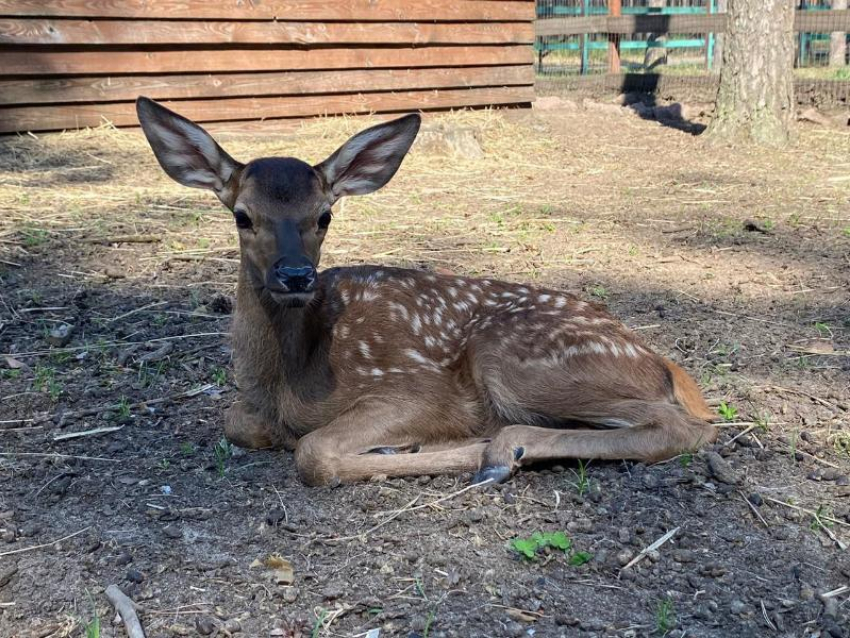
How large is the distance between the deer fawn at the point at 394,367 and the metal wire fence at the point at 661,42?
38.8 feet

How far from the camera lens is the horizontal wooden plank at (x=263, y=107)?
414 inches

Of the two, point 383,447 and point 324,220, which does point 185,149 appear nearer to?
point 324,220

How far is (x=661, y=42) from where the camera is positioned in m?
20.0

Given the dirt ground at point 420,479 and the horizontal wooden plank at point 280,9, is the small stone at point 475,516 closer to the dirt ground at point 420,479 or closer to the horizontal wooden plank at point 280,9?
the dirt ground at point 420,479

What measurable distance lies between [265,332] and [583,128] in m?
10.5

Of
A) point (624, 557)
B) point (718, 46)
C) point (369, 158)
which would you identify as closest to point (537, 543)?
point (624, 557)

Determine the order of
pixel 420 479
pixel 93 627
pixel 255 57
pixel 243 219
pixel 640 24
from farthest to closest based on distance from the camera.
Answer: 1. pixel 640 24
2. pixel 255 57
3. pixel 243 219
4. pixel 420 479
5. pixel 93 627

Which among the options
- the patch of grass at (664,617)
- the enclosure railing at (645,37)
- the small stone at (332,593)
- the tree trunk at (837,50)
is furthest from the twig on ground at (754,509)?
the tree trunk at (837,50)

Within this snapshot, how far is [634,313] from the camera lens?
576cm

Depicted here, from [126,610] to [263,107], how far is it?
31.9 feet

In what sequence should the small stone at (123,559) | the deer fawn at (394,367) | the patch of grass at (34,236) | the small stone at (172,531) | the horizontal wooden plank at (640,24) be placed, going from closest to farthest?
the small stone at (123,559) → the small stone at (172,531) → the deer fawn at (394,367) → the patch of grass at (34,236) → the horizontal wooden plank at (640,24)

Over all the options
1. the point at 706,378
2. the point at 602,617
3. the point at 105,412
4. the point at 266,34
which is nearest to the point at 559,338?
the point at 706,378

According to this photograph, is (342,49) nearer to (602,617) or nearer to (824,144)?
(824,144)

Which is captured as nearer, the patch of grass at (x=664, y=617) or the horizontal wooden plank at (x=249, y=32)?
the patch of grass at (x=664, y=617)
